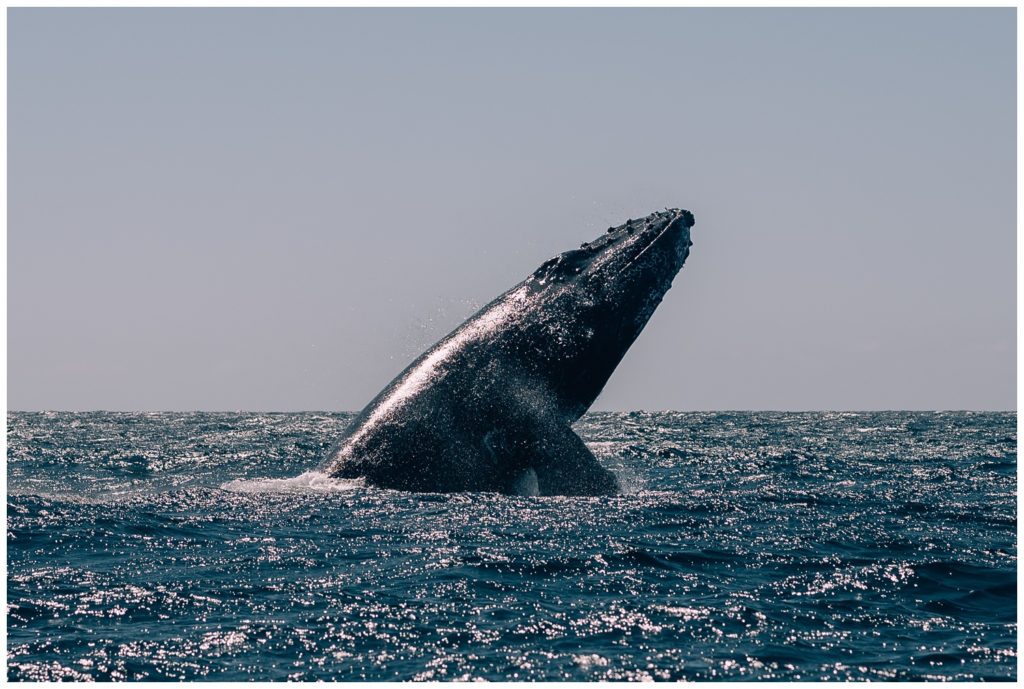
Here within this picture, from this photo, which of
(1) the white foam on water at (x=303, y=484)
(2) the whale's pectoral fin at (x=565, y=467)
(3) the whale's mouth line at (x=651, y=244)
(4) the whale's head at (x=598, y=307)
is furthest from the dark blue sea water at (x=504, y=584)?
(3) the whale's mouth line at (x=651, y=244)

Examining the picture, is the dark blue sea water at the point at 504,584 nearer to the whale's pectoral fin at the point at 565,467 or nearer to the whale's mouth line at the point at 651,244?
the whale's pectoral fin at the point at 565,467

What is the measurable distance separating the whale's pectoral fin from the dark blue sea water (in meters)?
0.27

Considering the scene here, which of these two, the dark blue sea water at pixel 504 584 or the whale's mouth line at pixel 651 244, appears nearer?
the dark blue sea water at pixel 504 584

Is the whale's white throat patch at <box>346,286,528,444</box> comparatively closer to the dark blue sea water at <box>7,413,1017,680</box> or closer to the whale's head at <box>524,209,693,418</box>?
the whale's head at <box>524,209,693,418</box>

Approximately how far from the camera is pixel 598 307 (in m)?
14.1

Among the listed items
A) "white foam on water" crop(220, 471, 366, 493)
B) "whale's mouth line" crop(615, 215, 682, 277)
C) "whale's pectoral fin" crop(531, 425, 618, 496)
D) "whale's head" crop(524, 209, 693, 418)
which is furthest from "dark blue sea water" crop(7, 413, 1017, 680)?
"whale's mouth line" crop(615, 215, 682, 277)

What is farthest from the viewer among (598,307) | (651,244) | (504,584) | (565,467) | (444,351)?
(444,351)

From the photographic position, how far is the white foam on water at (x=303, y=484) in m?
14.3

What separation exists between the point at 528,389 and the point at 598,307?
1.22 m

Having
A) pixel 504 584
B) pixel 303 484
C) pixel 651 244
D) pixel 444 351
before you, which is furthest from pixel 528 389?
pixel 504 584

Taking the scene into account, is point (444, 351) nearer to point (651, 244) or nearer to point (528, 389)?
point (528, 389)

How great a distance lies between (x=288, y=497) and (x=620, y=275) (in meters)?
4.64

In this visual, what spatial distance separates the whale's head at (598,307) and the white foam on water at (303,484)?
8.51ft

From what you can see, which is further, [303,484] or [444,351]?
[303,484]
